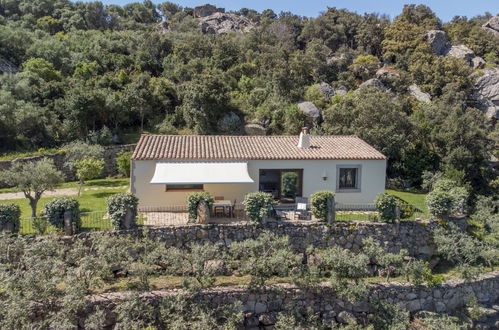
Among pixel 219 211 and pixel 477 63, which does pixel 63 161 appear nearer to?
pixel 219 211

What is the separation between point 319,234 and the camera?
19.1 meters

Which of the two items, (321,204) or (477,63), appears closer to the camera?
(321,204)

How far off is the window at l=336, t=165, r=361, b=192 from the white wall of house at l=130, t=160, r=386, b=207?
0.82 ft

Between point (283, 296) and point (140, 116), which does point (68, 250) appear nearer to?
point (283, 296)

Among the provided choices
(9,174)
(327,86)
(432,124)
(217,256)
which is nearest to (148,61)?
(327,86)

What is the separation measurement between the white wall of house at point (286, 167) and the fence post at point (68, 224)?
552 centimetres

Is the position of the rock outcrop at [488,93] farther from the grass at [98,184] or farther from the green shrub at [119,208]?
the green shrub at [119,208]

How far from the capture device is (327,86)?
174 feet

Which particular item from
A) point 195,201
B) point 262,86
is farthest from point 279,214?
point 262,86

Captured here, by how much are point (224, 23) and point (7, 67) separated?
225 ft

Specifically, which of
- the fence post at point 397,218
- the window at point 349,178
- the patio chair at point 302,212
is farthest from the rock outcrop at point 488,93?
the patio chair at point 302,212

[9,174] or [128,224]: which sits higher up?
[9,174]

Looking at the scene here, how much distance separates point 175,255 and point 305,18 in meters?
93.4

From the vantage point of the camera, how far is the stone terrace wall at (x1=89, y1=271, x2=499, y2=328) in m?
15.0
